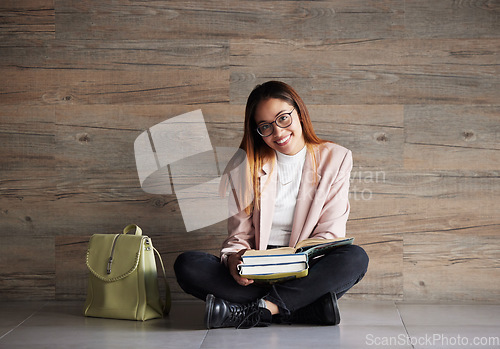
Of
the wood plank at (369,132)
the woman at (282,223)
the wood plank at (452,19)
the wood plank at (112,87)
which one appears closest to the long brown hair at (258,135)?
the woman at (282,223)

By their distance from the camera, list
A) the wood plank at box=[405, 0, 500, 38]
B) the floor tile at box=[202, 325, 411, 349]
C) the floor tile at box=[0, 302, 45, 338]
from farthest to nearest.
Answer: the wood plank at box=[405, 0, 500, 38]
the floor tile at box=[0, 302, 45, 338]
the floor tile at box=[202, 325, 411, 349]

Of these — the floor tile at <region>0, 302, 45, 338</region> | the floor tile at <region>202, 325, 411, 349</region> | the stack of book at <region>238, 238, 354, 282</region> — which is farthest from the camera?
the floor tile at <region>0, 302, 45, 338</region>

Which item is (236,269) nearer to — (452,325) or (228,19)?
(452,325)

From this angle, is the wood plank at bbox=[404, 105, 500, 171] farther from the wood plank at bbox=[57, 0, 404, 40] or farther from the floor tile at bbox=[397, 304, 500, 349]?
the floor tile at bbox=[397, 304, 500, 349]

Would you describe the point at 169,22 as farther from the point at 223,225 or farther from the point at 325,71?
the point at 223,225

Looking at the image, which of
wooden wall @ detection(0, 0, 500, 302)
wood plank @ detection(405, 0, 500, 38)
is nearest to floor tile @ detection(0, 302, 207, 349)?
wooden wall @ detection(0, 0, 500, 302)

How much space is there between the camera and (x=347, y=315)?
2.05 meters

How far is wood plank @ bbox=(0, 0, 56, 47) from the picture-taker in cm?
235

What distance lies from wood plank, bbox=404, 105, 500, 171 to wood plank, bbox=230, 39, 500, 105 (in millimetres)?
43

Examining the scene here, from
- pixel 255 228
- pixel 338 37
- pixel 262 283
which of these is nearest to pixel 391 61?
pixel 338 37

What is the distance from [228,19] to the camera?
232 cm

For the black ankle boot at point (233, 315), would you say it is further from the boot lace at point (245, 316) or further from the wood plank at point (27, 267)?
the wood plank at point (27, 267)

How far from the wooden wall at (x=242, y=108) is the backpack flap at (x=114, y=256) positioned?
1.01ft

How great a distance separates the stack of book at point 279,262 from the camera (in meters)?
1.78
